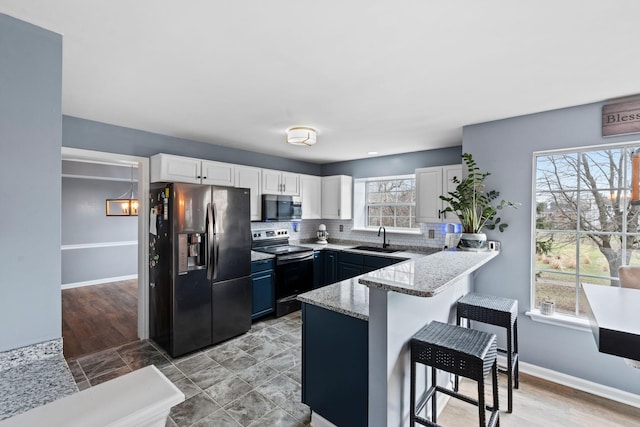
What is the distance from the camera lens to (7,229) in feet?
4.16

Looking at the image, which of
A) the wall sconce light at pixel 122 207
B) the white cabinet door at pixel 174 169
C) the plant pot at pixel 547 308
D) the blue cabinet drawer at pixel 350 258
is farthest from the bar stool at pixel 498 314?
the wall sconce light at pixel 122 207

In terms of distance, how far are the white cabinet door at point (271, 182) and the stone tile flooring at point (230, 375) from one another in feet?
6.28

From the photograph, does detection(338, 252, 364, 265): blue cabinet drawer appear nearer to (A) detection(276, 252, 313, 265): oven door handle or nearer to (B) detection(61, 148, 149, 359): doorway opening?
(A) detection(276, 252, 313, 265): oven door handle

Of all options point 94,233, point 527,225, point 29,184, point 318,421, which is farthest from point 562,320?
point 94,233

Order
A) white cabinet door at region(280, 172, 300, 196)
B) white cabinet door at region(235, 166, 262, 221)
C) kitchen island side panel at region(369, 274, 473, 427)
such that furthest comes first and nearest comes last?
white cabinet door at region(280, 172, 300, 196) → white cabinet door at region(235, 166, 262, 221) → kitchen island side panel at region(369, 274, 473, 427)

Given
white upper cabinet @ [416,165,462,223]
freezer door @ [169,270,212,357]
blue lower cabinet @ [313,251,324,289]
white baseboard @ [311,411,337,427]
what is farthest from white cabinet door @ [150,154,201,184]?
white upper cabinet @ [416,165,462,223]

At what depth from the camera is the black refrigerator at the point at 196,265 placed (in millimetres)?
2943

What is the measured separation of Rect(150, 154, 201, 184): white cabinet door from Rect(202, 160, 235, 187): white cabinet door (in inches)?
3.7

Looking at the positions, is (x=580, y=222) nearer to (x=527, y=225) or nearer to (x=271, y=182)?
(x=527, y=225)

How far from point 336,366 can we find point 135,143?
3120 millimetres

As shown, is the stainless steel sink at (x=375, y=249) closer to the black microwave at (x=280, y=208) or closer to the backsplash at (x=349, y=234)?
the backsplash at (x=349, y=234)

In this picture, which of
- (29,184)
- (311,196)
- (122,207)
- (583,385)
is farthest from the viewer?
(122,207)

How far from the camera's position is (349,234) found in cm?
520

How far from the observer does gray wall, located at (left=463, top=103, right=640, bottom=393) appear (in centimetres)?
239
